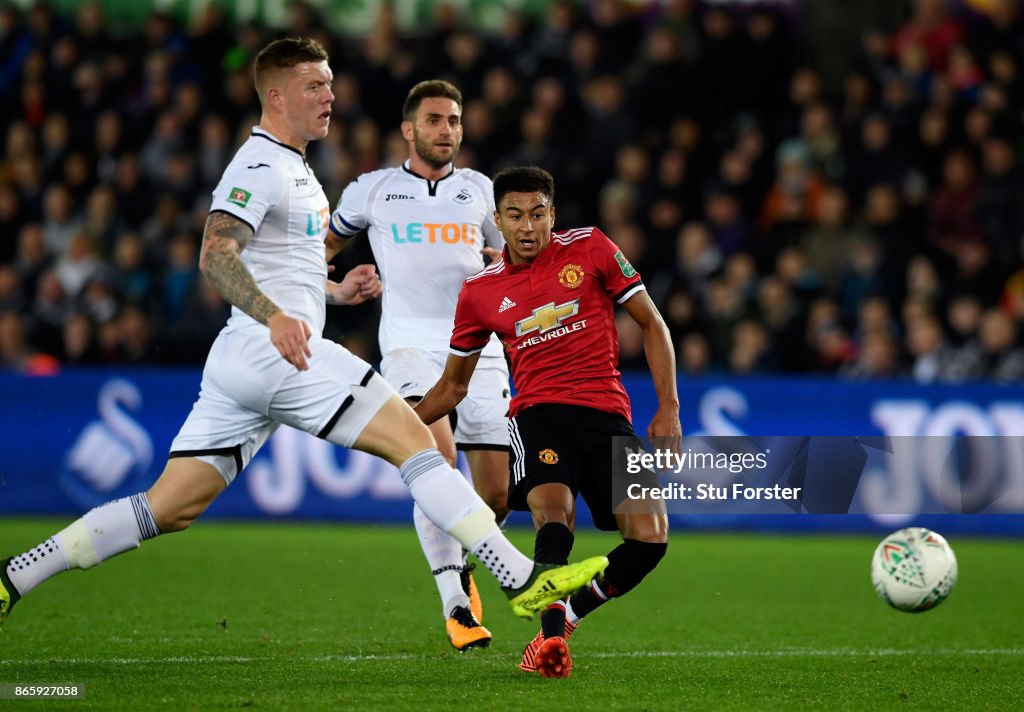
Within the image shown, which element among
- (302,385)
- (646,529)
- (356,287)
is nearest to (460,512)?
(302,385)

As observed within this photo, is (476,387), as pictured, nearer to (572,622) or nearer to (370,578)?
(572,622)

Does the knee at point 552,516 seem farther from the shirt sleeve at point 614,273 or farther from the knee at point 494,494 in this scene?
the knee at point 494,494

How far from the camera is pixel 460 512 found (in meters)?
5.60

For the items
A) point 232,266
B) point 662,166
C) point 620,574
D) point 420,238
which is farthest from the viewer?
point 662,166

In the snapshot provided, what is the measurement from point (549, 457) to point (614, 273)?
806 mm

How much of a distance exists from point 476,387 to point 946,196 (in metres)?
7.93

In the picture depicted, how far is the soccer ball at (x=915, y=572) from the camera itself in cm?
645

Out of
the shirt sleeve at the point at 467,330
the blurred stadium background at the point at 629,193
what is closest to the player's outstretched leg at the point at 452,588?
the shirt sleeve at the point at 467,330

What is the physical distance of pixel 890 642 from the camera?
23.2 ft

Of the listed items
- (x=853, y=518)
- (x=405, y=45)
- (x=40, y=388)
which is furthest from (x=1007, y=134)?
(x=40, y=388)

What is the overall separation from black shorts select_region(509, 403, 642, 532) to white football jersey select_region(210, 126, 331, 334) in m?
0.97

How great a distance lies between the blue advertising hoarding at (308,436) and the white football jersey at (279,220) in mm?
6575

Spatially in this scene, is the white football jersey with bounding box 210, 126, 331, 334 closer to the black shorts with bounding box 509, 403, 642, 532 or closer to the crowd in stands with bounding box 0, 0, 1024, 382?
the black shorts with bounding box 509, 403, 642, 532

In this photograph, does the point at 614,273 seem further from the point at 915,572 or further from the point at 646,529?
the point at 915,572
